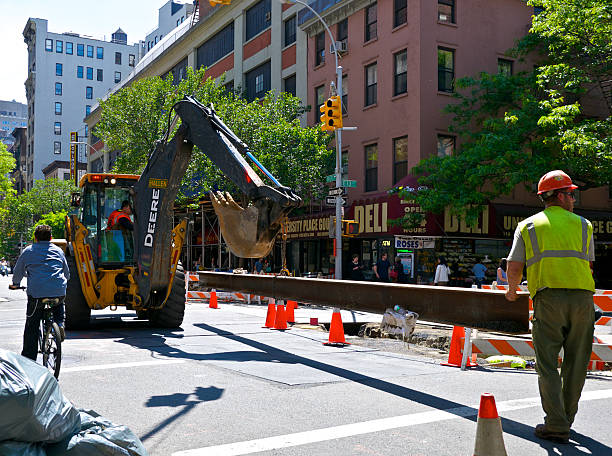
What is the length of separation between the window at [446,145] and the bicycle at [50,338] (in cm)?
1985

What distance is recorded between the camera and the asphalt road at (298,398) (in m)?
5.18

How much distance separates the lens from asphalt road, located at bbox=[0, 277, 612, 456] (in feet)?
17.0

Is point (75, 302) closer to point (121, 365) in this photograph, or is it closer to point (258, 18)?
point (121, 365)

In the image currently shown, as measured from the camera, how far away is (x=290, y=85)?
33469 mm

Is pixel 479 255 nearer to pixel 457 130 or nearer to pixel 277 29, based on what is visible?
pixel 457 130

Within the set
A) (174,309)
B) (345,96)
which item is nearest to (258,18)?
(345,96)

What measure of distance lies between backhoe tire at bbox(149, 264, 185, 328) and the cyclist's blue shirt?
4.77 metres

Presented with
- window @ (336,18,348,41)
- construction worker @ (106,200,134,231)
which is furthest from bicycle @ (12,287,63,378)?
window @ (336,18,348,41)

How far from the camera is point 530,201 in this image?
26422mm

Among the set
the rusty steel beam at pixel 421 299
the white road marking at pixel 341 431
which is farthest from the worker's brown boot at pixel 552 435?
the rusty steel beam at pixel 421 299

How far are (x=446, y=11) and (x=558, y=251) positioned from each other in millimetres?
21993

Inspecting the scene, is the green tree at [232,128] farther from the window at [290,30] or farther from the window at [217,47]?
the window at [217,47]

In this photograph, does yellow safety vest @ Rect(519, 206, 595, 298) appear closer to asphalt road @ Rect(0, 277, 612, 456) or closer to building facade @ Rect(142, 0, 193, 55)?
asphalt road @ Rect(0, 277, 612, 456)

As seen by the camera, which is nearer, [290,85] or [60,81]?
[290,85]
